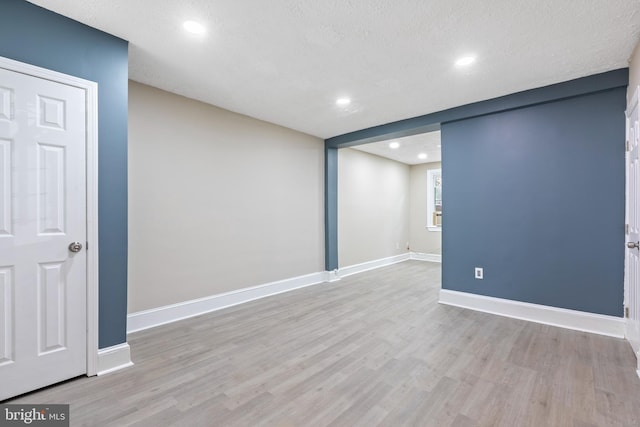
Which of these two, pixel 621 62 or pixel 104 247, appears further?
pixel 621 62

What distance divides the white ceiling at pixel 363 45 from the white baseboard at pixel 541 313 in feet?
8.11

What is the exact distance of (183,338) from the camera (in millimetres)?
2861

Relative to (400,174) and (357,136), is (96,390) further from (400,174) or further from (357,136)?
(400,174)

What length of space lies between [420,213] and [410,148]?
2.34 metres

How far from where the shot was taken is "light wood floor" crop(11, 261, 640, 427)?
1.76m

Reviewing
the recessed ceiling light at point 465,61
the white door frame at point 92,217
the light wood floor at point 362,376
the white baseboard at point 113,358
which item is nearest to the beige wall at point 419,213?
the light wood floor at point 362,376

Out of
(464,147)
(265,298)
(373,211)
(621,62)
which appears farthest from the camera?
(373,211)

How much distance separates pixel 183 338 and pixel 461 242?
351 centimetres

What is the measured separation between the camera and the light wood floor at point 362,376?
1759mm

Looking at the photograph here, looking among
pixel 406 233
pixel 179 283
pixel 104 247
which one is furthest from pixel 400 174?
pixel 104 247

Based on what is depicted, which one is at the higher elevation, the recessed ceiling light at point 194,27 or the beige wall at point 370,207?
the recessed ceiling light at point 194,27

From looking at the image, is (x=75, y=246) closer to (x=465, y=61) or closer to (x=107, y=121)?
(x=107, y=121)

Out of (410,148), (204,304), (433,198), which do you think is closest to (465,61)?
(410,148)

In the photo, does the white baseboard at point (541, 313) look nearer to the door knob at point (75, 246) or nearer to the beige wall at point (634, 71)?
the beige wall at point (634, 71)
